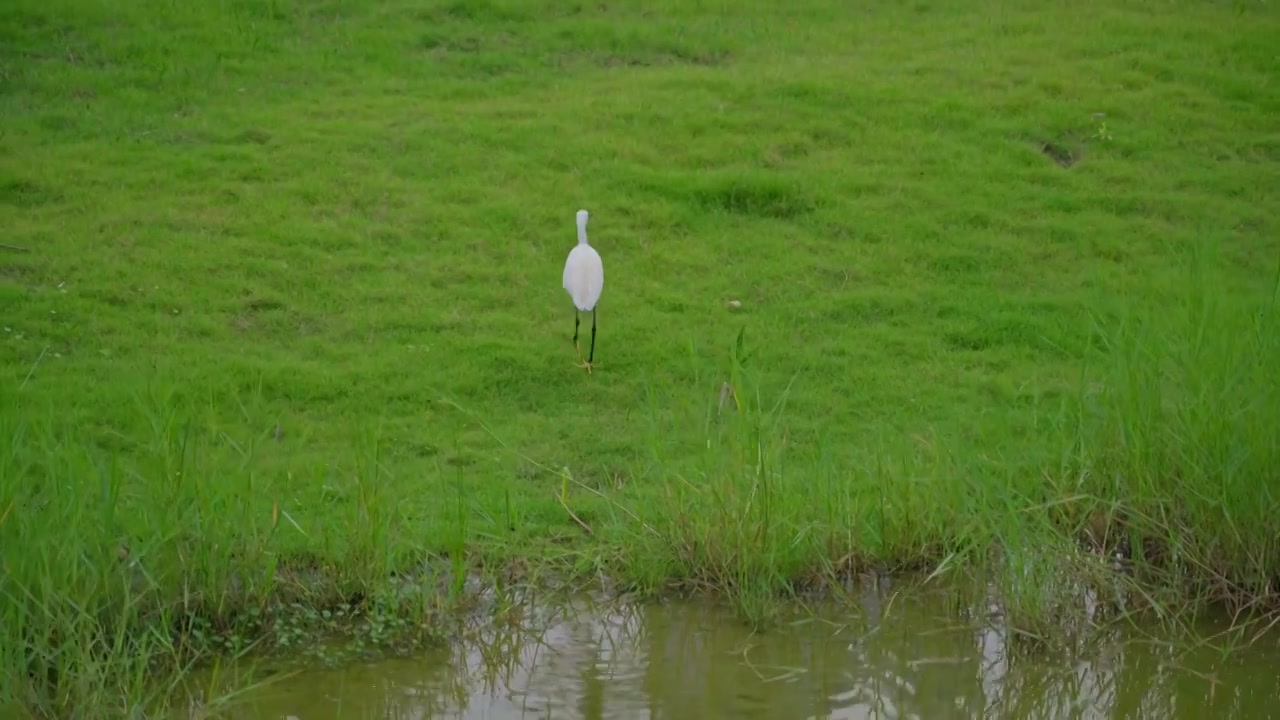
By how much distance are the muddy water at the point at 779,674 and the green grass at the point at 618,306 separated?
19 cm

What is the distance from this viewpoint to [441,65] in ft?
38.0

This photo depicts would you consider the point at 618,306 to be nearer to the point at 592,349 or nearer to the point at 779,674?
the point at 592,349

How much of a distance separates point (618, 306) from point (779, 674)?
150 inches

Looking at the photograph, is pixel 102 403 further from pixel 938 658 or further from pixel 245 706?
pixel 938 658

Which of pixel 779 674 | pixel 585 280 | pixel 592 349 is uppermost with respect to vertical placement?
pixel 585 280

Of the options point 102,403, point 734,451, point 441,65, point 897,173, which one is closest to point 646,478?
point 734,451

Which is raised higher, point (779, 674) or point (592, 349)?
point (592, 349)

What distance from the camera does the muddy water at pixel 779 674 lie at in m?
4.68

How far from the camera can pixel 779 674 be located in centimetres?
488

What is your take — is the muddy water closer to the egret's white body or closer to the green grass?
the green grass

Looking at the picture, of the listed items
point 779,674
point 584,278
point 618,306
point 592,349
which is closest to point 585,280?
point 584,278

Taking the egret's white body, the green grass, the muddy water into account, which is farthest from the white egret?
the muddy water

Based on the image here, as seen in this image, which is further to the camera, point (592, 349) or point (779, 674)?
point (592, 349)

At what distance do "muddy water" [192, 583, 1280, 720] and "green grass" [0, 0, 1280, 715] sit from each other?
0.62ft
